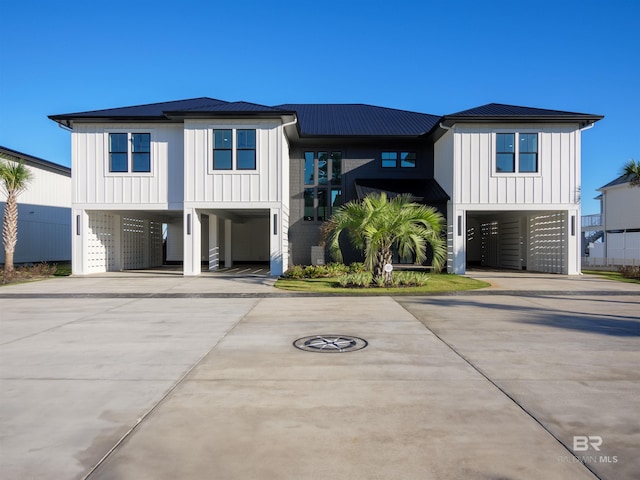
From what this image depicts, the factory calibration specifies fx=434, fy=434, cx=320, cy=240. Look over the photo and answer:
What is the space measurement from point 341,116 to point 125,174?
1239 centimetres

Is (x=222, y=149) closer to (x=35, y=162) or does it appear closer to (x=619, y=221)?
(x=35, y=162)

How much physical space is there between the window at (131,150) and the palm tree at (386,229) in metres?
10.0

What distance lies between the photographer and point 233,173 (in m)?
18.1

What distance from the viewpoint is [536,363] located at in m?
5.53

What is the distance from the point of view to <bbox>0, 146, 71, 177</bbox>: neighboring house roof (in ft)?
77.5

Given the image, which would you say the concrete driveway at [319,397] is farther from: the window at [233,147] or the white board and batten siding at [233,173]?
the window at [233,147]

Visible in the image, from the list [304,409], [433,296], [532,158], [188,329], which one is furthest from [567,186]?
[304,409]

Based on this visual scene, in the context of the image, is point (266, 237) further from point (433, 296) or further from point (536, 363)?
point (536, 363)

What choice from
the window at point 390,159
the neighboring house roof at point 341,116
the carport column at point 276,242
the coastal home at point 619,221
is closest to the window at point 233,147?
the neighboring house roof at point 341,116

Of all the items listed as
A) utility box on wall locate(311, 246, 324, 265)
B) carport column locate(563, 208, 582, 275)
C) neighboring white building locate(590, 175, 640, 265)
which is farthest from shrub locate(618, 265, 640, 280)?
neighboring white building locate(590, 175, 640, 265)

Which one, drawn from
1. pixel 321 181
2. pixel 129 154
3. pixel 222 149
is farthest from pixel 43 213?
pixel 321 181

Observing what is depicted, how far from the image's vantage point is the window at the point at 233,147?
18109 millimetres

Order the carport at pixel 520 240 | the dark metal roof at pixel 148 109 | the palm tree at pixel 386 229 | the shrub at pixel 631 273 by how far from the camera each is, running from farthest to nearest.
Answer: the carport at pixel 520 240 < the dark metal roof at pixel 148 109 < the shrub at pixel 631 273 < the palm tree at pixel 386 229

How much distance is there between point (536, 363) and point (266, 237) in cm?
2450
